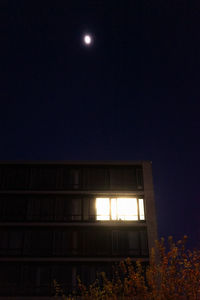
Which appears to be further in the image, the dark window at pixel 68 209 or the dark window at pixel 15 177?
the dark window at pixel 15 177

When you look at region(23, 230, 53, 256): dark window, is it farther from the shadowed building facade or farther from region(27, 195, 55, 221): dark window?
region(27, 195, 55, 221): dark window

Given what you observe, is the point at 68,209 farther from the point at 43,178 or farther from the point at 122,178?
the point at 122,178

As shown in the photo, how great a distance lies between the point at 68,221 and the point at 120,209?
18.3ft

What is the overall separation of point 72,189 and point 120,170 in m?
5.96

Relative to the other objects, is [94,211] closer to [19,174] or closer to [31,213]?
[31,213]

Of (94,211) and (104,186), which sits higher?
(104,186)

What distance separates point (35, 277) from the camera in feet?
121

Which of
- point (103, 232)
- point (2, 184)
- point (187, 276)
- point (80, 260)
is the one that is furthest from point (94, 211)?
point (187, 276)

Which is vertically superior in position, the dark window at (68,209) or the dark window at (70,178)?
the dark window at (70,178)

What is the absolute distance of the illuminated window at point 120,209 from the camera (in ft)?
129

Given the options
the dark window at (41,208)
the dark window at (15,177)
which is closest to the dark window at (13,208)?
the dark window at (41,208)

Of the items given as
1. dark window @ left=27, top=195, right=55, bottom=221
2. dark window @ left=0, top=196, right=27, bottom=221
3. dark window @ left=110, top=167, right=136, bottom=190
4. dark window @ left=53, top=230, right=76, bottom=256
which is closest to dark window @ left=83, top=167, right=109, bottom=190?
dark window @ left=110, top=167, right=136, bottom=190

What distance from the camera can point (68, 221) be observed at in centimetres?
3928

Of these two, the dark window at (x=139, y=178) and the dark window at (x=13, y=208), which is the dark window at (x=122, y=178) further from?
the dark window at (x=13, y=208)
